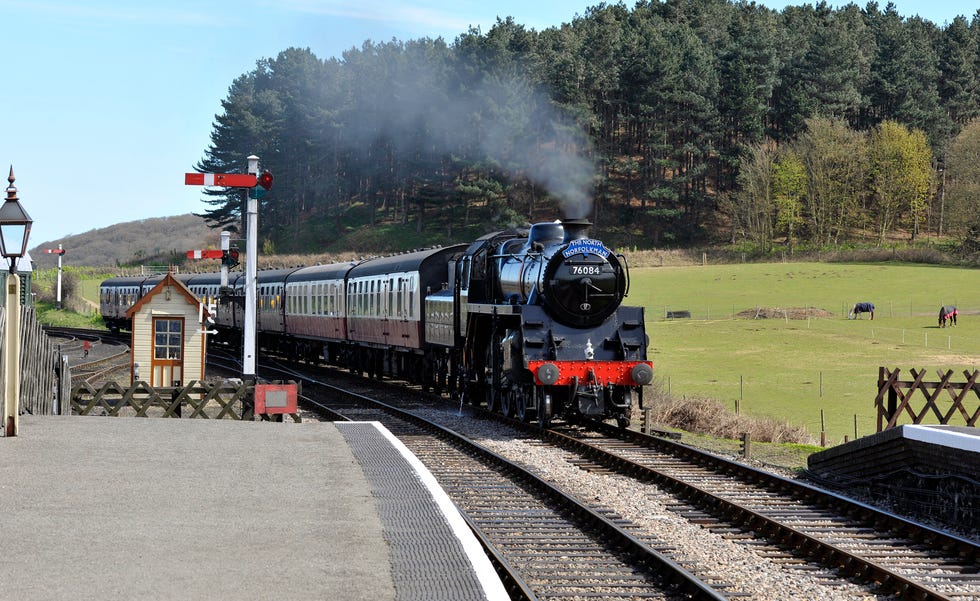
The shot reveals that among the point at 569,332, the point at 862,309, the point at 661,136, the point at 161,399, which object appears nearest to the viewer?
the point at 161,399

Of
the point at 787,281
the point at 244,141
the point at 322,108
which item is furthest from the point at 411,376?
the point at 244,141

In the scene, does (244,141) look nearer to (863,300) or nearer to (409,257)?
(863,300)

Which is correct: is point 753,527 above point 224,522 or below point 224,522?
below

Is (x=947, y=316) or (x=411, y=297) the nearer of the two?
(x=411, y=297)

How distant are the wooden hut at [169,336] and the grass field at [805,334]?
13.2 metres

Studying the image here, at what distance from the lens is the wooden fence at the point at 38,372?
17630 millimetres

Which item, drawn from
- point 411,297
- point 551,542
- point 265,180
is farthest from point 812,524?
point 411,297

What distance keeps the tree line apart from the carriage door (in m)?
47.2

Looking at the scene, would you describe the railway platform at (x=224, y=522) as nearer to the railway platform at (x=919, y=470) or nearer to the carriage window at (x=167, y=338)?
the railway platform at (x=919, y=470)

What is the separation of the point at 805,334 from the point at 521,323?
33769 mm

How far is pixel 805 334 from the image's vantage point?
5116 cm

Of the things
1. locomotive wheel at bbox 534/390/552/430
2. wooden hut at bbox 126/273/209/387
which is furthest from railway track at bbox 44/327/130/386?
locomotive wheel at bbox 534/390/552/430

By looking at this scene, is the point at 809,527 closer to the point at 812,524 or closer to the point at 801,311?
the point at 812,524

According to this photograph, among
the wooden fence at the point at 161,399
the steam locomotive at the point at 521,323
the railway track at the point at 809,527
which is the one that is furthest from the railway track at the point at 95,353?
the railway track at the point at 809,527
